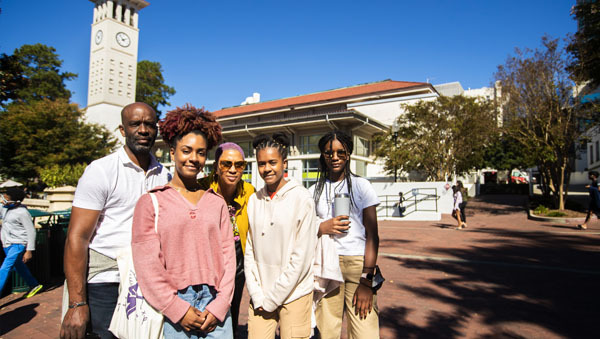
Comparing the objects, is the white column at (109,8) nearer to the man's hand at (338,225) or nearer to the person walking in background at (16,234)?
the person walking in background at (16,234)

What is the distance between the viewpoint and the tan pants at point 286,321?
2139 mm

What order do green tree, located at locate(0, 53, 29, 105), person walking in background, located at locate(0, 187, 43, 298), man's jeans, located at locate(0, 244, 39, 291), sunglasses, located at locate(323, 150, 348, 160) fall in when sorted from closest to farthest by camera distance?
sunglasses, located at locate(323, 150, 348, 160) → man's jeans, located at locate(0, 244, 39, 291) → person walking in background, located at locate(0, 187, 43, 298) → green tree, located at locate(0, 53, 29, 105)

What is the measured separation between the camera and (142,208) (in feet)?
5.78

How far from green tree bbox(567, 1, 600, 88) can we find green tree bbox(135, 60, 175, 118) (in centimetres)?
4082

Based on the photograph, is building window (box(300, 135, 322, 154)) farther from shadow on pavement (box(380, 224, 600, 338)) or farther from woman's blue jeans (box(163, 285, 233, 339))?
woman's blue jeans (box(163, 285, 233, 339))

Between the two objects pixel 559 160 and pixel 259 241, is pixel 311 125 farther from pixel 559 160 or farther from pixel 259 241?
pixel 259 241

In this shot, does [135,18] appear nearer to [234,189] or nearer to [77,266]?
[234,189]

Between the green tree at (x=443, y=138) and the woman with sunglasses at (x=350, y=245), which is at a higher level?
the green tree at (x=443, y=138)

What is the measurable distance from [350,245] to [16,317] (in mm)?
5061

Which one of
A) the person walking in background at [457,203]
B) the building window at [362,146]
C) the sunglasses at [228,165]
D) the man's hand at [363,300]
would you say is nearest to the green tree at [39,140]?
the building window at [362,146]

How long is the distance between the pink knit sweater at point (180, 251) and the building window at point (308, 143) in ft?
76.8

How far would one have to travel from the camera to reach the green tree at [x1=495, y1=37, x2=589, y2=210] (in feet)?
51.9

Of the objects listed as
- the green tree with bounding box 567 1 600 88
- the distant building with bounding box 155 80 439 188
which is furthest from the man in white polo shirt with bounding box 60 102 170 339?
the green tree with bounding box 567 1 600 88

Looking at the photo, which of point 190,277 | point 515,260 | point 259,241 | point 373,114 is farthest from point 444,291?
point 373,114
